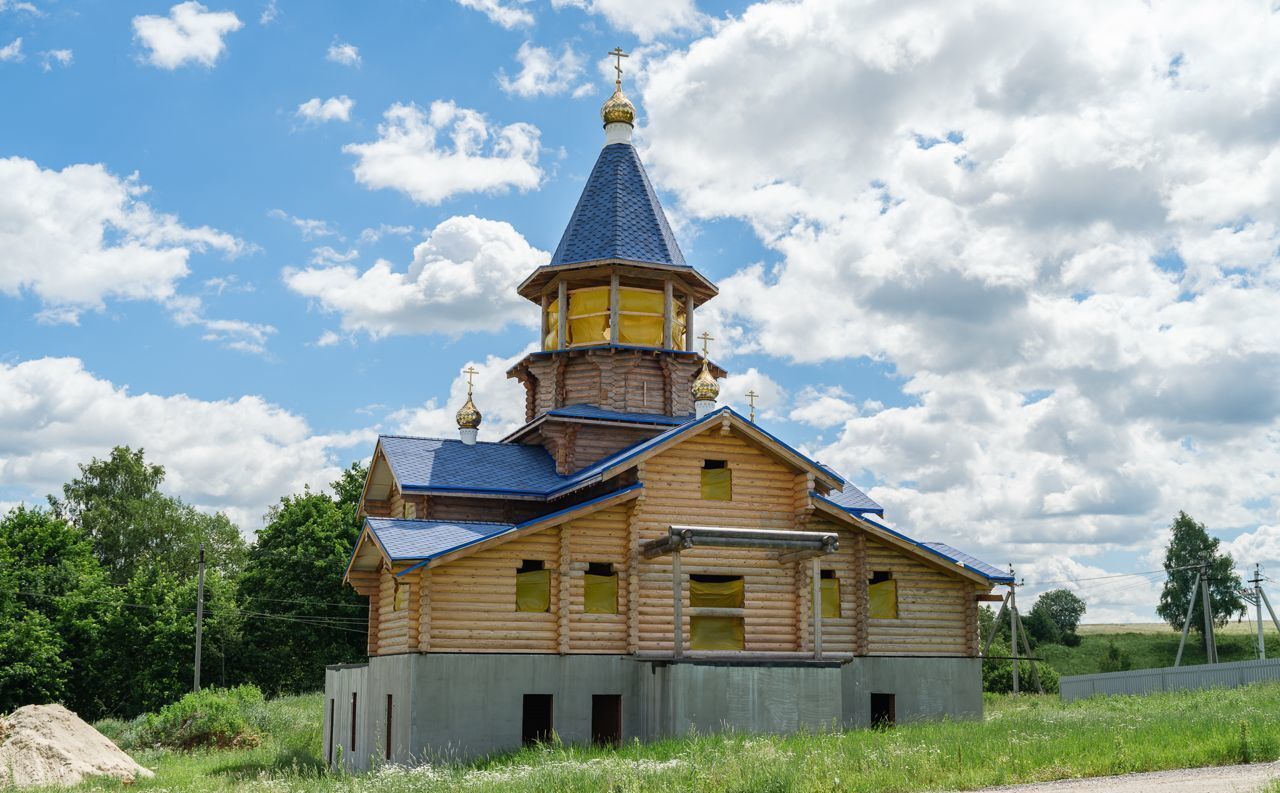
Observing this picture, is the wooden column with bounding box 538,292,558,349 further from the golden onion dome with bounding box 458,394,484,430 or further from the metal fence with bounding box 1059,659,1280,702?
the metal fence with bounding box 1059,659,1280,702

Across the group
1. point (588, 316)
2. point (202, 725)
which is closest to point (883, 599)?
point (588, 316)

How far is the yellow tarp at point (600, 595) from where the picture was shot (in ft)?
77.9

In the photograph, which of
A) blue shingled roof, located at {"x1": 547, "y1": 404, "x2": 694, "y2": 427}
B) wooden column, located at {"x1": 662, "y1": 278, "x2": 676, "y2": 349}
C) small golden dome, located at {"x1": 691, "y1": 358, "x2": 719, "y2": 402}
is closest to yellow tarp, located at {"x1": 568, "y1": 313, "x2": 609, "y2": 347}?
wooden column, located at {"x1": 662, "y1": 278, "x2": 676, "y2": 349}

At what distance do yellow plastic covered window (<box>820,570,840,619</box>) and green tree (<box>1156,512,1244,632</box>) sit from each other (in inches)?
2127

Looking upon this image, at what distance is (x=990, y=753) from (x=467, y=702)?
32.4ft

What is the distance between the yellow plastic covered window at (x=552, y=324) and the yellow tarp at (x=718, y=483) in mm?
6453

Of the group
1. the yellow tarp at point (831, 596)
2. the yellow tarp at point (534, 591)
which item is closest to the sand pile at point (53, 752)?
the yellow tarp at point (534, 591)

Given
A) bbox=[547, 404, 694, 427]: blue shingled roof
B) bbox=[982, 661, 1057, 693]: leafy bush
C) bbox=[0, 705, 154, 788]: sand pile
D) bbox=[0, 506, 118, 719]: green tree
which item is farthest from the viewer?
bbox=[982, 661, 1057, 693]: leafy bush

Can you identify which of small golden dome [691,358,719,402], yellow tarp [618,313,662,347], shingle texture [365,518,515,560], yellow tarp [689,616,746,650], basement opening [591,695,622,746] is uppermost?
yellow tarp [618,313,662,347]

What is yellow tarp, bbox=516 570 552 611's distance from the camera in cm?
2323

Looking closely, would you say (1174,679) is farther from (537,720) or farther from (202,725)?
(202,725)

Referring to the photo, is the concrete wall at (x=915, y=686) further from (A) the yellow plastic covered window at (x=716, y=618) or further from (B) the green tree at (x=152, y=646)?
(B) the green tree at (x=152, y=646)

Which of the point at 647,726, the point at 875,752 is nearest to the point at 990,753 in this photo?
the point at 875,752

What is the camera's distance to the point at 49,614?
4725 cm
